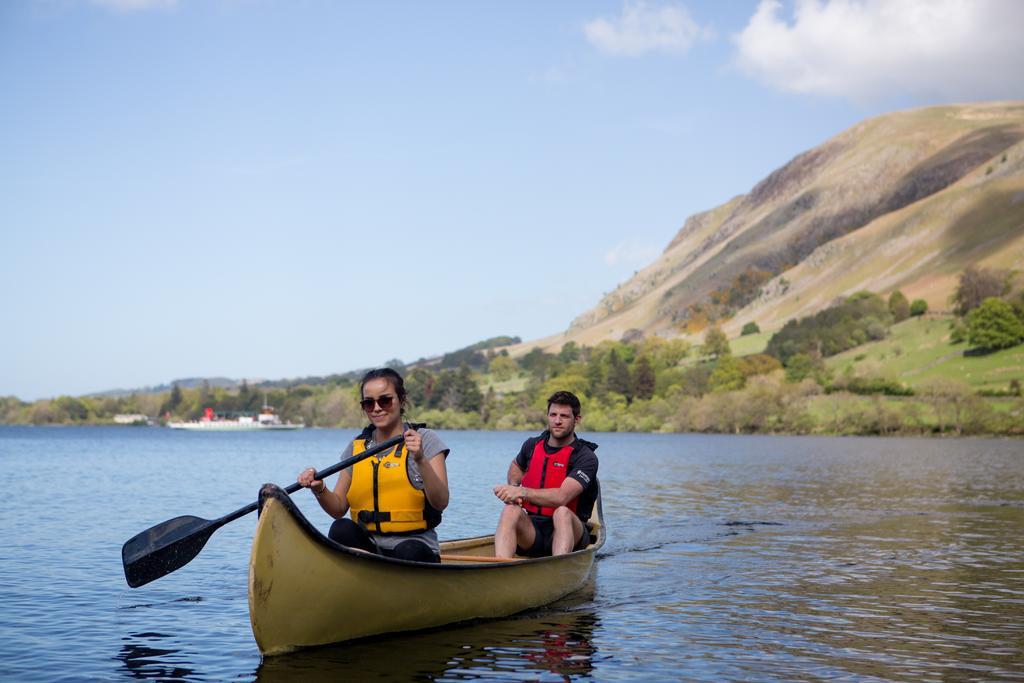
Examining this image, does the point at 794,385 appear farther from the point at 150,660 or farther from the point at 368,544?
the point at 150,660

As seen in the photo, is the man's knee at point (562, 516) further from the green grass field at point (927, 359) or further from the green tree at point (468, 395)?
the green tree at point (468, 395)

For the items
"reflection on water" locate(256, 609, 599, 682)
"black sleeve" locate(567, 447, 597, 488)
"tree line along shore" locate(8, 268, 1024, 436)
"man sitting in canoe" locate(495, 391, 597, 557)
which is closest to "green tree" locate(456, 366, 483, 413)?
"tree line along shore" locate(8, 268, 1024, 436)

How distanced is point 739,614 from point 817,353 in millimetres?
123099

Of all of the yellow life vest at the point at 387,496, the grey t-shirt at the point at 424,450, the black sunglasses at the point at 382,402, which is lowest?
the yellow life vest at the point at 387,496

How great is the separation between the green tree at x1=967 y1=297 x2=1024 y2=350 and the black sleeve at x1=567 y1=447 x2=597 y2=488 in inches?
4064

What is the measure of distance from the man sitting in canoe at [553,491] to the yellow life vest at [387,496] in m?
1.89

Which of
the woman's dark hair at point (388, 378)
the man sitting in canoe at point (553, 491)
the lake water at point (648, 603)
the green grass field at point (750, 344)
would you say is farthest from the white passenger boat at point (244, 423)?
the woman's dark hair at point (388, 378)

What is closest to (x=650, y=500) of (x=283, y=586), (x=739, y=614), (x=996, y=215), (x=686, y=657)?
(x=739, y=614)

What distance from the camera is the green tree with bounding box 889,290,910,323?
5738 inches

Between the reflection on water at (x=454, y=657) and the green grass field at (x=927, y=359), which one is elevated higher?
the green grass field at (x=927, y=359)

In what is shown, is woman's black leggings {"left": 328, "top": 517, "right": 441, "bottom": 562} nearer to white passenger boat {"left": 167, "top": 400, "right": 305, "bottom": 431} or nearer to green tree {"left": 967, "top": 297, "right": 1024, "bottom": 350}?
green tree {"left": 967, "top": 297, "right": 1024, "bottom": 350}

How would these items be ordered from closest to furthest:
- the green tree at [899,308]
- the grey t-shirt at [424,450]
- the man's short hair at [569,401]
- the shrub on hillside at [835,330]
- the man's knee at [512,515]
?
the grey t-shirt at [424,450] < the man's knee at [512,515] < the man's short hair at [569,401] < the shrub on hillside at [835,330] < the green tree at [899,308]

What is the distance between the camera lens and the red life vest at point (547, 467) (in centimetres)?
1241

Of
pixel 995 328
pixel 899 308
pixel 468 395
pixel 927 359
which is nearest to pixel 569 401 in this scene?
pixel 995 328
